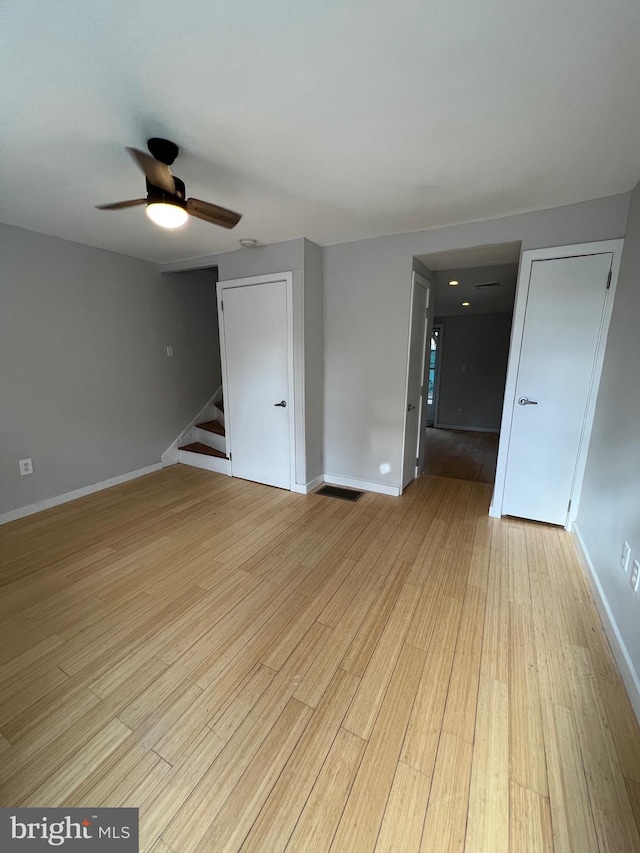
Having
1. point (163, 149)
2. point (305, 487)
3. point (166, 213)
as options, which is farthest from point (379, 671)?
point (163, 149)

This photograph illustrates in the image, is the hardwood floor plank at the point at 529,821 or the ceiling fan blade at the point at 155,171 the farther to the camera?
the ceiling fan blade at the point at 155,171

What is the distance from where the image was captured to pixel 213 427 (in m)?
4.49

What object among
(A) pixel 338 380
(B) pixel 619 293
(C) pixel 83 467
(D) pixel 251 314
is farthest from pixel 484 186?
(C) pixel 83 467

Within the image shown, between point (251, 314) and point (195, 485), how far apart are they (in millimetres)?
1901

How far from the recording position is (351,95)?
Result: 1.36 meters

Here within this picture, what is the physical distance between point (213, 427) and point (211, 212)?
3019 millimetres

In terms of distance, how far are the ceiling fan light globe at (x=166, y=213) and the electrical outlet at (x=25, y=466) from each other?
2.49m

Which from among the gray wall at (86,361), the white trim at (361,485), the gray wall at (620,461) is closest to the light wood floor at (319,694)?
the gray wall at (620,461)

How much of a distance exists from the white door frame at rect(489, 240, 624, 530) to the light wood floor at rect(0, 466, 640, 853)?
0.45 meters

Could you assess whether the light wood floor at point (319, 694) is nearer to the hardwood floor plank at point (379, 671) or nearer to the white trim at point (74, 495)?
the hardwood floor plank at point (379, 671)

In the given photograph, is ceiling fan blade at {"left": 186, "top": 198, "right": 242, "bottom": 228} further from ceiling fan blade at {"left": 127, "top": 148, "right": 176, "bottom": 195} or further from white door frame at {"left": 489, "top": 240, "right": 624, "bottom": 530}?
white door frame at {"left": 489, "top": 240, "right": 624, "bottom": 530}

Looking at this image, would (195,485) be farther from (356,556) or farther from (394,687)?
(394,687)

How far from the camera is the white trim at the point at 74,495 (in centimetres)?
286

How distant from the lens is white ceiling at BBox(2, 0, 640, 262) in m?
1.05
